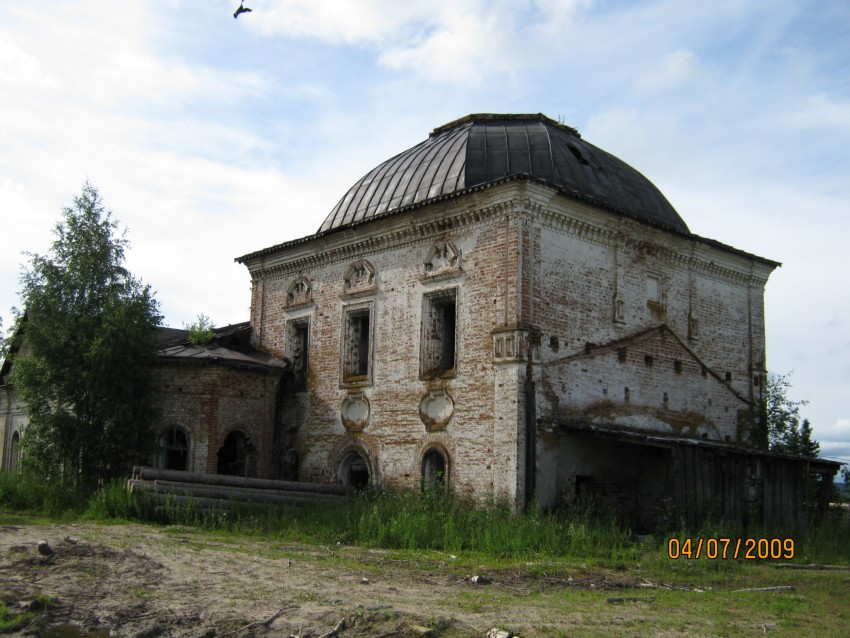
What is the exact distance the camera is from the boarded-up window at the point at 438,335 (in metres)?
17.5

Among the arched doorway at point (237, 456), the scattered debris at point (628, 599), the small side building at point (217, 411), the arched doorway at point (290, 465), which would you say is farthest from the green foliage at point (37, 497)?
the scattered debris at point (628, 599)

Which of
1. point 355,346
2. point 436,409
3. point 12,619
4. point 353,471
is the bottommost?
point 12,619

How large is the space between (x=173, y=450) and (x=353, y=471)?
403 cm

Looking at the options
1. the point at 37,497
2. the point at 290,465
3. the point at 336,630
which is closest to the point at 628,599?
the point at 336,630

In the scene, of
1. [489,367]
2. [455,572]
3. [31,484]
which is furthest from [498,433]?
[31,484]

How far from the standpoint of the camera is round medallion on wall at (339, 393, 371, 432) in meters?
18.6

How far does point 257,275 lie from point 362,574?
513 inches

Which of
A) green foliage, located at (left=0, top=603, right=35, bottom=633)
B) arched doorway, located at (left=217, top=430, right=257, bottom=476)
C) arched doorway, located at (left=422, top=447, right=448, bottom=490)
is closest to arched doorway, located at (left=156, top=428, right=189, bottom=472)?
arched doorway, located at (left=217, top=430, right=257, bottom=476)

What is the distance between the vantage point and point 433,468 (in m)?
17.0

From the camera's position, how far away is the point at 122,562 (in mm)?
10773

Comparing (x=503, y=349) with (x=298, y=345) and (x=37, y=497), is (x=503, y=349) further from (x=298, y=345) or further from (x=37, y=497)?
(x=37, y=497)

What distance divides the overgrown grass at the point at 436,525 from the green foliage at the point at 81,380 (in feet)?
4.80

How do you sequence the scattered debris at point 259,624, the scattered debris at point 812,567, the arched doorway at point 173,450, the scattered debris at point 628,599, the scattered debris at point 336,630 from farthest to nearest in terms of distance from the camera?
the arched doorway at point 173,450 < the scattered debris at point 812,567 < the scattered debris at point 628,599 < the scattered debris at point 259,624 < the scattered debris at point 336,630

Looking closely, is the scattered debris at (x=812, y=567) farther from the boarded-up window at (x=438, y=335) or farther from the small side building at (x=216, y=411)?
the small side building at (x=216, y=411)
